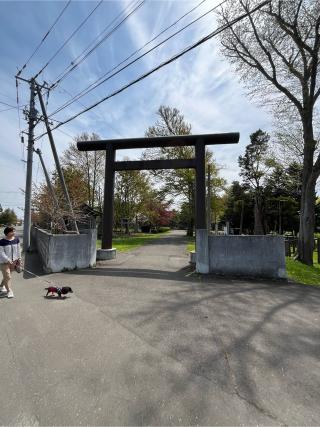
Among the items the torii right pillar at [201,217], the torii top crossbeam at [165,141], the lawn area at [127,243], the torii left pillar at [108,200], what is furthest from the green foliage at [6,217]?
the torii right pillar at [201,217]

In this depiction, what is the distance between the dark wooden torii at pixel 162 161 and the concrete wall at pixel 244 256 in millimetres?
1263

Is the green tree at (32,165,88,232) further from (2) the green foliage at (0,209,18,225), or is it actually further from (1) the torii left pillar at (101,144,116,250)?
(2) the green foliage at (0,209,18,225)

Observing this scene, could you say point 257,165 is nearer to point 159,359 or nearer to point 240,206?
point 240,206

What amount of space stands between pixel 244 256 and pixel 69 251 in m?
6.08

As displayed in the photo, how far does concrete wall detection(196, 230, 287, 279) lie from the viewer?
836cm

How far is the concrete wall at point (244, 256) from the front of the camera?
8359 mm

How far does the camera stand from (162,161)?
425 inches

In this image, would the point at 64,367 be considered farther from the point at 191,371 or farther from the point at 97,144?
the point at 97,144

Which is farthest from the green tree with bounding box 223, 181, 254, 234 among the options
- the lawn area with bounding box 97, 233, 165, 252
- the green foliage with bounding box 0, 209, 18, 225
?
the green foliage with bounding box 0, 209, 18, 225

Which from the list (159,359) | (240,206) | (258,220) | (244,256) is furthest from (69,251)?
(240,206)

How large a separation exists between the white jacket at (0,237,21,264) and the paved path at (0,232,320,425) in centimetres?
94

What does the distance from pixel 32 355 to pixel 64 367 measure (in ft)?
2.02

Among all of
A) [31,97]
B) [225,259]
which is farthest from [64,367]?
[31,97]

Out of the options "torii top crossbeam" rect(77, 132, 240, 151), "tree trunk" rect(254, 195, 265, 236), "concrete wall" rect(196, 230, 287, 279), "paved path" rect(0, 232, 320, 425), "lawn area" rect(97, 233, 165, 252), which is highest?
"torii top crossbeam" rect(77, 132, 240, 151)
